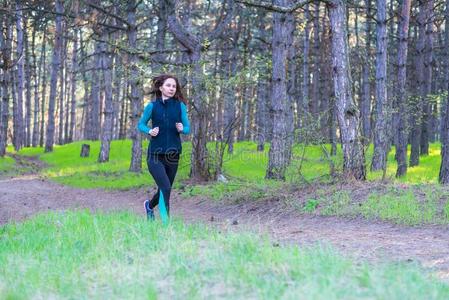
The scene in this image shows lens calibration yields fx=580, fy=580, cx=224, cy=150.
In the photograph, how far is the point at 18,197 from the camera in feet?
48.0

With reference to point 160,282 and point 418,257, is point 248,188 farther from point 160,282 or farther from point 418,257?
point 160,282

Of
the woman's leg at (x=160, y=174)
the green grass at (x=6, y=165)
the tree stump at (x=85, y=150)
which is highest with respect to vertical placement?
the woman's leg at (x=160, y=174)

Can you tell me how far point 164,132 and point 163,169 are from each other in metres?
0.54

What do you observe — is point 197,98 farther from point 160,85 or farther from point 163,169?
point 163,169

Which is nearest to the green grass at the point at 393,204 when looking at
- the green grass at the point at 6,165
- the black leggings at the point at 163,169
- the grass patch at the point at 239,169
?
the grass patch at the point at 239,169

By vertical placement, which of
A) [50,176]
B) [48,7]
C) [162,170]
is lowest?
[50,176]

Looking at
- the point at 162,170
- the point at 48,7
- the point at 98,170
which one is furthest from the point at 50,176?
the point at 162,170

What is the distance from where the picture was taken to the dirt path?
6.57 meters

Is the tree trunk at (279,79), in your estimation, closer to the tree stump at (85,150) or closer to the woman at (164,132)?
the woman at (164,132)

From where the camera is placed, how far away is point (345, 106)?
38.0 feet

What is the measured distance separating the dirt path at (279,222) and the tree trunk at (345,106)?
1790 millimetres

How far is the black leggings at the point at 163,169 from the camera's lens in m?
8.12

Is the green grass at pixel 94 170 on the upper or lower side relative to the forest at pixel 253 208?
lower

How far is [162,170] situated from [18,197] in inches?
309
